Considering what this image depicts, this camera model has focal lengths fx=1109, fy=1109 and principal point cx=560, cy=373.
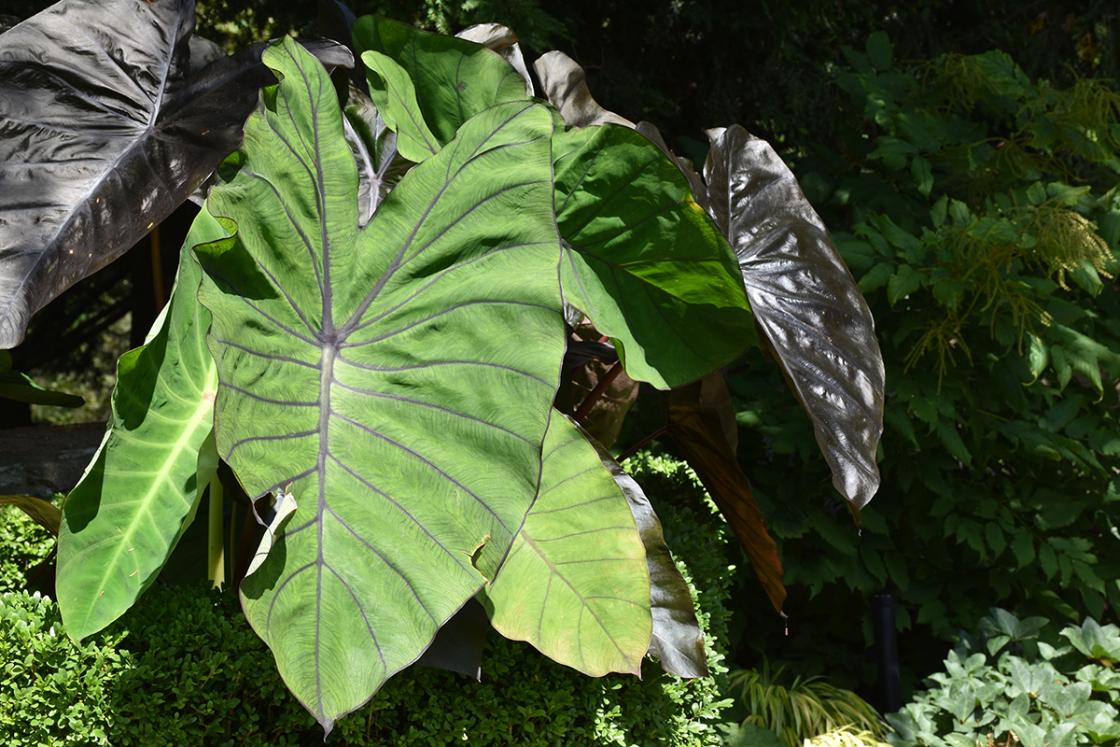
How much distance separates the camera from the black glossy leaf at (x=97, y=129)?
151cm

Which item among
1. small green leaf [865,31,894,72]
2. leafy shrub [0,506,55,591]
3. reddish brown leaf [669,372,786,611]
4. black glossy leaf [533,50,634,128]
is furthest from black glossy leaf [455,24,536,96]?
small green leaf [865,31,894,72]

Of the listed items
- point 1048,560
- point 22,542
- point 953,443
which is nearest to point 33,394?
point 22,542

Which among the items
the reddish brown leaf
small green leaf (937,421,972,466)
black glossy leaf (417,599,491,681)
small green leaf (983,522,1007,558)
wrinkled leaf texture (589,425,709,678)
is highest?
black glossy leaf (417,599,491,681)

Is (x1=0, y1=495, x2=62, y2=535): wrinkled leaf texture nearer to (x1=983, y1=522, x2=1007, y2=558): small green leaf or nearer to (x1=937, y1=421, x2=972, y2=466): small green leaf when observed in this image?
(x1=937, y1=421, x2=972, y2=466): small green leaf

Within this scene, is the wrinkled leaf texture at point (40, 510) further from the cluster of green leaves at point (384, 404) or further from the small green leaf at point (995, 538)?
the small green leaf at point (995, 538)

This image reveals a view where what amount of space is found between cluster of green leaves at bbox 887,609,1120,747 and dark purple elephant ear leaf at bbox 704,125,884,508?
39.8 inches

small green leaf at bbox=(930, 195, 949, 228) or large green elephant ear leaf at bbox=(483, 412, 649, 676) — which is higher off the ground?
large green elephant ear leaf at bbox=(483, 412, 649, 676)

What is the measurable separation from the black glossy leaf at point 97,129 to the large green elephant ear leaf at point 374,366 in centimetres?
28

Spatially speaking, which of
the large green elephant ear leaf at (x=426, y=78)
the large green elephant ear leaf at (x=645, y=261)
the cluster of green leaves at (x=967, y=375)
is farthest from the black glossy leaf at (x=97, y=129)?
the cluster of green leaves at (x=967, y=375)

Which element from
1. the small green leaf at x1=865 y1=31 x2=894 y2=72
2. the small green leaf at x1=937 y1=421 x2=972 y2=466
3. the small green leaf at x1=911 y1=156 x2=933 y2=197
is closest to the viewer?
the small green leaf at x1=937 y1=421 x2=972 y2=466

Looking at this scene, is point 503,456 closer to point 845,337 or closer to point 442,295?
point 442,295

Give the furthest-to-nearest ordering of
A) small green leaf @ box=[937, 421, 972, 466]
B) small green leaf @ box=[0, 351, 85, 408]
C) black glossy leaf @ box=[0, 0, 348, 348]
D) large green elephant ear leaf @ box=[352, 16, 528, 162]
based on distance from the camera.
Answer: small green leaf @ box=[937, 421, 972, 466] → small green leaf @ box=[0, 351, 85, 408] → large green elephant ear leaf @ box=[352, 16, 528, 162] → black glossy leaf @ box=[0, 0, 348, 348]

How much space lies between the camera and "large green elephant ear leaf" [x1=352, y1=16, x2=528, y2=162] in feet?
5.32

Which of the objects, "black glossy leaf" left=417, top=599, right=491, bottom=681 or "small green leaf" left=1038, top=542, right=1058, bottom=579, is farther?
"small green leaf" left=1038, top=542, right=1058, bottom=579
